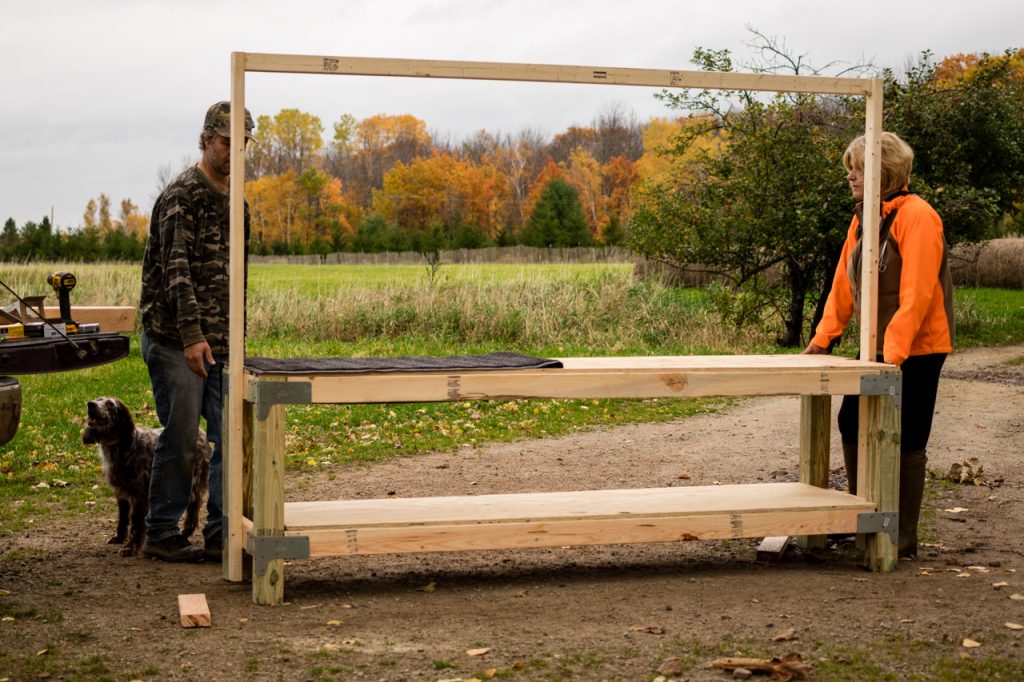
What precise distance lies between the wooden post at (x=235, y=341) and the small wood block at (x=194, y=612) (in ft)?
1.41

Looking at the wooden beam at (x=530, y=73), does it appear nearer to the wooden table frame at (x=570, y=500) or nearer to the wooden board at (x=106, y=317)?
the wooden table frame at (x=570, y=500)

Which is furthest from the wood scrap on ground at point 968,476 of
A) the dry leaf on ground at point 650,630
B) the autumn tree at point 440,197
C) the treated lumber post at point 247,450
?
the autumn tree at point 440,197

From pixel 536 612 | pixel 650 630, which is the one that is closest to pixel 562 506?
pixel 536 612

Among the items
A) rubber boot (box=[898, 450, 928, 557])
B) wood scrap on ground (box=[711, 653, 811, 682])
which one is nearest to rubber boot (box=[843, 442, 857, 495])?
rubber boot (box=[898, 450, 928, 557])

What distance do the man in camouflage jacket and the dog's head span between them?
1.15ft

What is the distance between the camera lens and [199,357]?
582cm

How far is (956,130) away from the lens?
62.2ft

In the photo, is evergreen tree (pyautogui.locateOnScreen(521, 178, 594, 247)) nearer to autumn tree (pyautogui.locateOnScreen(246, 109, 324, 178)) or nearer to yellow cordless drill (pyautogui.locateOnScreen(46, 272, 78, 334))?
autumn tree (pyautogui.locateOnScreen(246, 109, 324, 178))

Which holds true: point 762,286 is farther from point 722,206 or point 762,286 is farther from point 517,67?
point 517,67

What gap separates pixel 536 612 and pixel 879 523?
1.92 meters

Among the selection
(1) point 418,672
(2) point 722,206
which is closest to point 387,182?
(2) point 722,206

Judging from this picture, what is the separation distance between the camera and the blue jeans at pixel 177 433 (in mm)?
5977

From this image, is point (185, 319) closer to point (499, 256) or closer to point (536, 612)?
point (536, 612)

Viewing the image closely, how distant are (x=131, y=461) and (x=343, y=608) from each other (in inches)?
70.0
